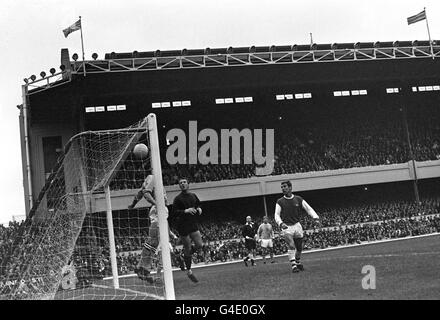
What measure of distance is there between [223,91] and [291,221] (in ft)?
84.6

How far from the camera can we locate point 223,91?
3691 cm

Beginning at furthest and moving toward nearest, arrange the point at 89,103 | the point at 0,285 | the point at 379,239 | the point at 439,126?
the point at 439,126, the point at 89,103, the point at 379,239, the point at 0,285

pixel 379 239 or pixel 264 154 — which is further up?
pixel 264 154

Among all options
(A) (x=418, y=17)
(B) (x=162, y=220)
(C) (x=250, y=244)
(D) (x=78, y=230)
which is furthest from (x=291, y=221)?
(A) (x=418, y=17)

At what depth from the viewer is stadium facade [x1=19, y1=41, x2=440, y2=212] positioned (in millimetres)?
30578

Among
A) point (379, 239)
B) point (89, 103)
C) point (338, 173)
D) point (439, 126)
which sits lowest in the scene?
point (379, 239)

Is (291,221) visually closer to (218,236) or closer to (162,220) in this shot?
(162,220)

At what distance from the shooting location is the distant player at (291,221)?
11609 mm

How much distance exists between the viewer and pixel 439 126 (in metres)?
41.9

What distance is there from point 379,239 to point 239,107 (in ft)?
45.2

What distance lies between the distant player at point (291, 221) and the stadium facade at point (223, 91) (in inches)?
757
